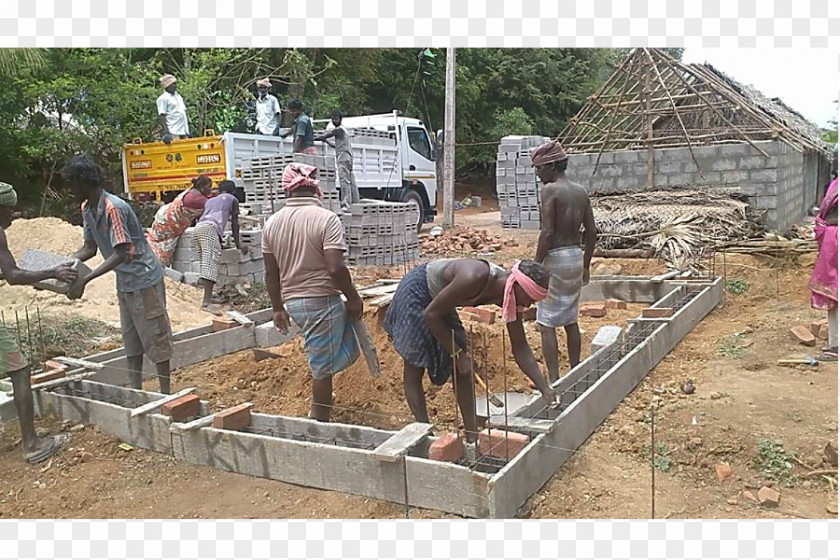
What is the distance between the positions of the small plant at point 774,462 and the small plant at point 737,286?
4.76 m

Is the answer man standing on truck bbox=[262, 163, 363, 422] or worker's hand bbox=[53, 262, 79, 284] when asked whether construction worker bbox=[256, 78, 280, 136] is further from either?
man standing on truck bbox=[262, 163, 363, 422]

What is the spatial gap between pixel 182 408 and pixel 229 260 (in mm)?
4839

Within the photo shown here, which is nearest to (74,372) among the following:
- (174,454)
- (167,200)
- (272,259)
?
(174,454)

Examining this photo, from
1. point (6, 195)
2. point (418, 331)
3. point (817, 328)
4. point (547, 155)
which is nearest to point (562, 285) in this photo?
point (547, 155)

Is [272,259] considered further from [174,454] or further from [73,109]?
[73,109]

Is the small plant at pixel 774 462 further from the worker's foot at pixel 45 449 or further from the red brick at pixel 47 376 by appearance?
the red brick at pixel 47 376

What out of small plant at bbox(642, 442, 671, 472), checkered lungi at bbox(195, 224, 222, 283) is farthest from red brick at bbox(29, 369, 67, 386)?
small plant at bbox(642, 442, 671, 472)

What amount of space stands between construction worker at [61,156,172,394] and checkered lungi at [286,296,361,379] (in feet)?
3.59

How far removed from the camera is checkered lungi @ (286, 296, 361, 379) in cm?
414

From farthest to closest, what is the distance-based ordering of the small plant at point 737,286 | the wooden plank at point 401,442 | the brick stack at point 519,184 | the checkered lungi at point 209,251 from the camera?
the brick stack at point 519,184 → the small plant at point 737,286 → the checkered lungi at point 209,251 → the wooden plank at point 401,442

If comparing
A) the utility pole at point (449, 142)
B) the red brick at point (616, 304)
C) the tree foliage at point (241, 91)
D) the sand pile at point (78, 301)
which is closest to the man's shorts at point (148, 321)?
the sand pile at point (78, 301)

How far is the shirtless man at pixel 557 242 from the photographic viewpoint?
476 cm

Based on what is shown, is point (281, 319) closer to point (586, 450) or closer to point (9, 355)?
point (9, 355)

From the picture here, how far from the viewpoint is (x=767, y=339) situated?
249 inches
